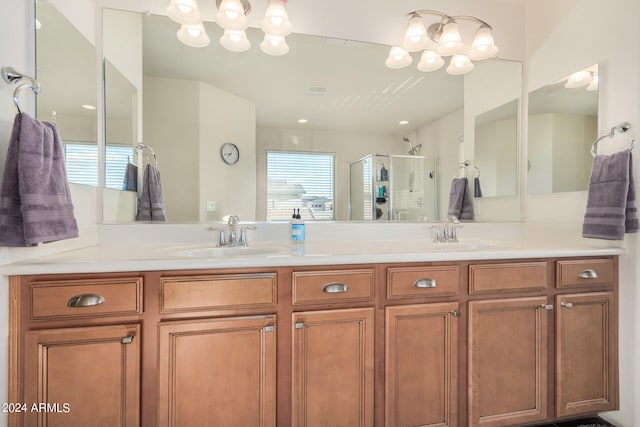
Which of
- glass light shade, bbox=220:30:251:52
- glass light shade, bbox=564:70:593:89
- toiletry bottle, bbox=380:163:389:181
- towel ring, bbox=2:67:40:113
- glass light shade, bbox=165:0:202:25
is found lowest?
toiletry bottle, bbox=380:163:389:181

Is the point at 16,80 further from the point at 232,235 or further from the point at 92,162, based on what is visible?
the point at 232,235

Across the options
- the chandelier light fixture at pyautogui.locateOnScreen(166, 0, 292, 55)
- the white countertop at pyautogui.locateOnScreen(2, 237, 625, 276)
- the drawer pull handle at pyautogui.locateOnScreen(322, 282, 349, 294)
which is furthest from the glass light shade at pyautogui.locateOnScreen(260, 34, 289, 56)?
the drawer pull handle at pyautogui.locateOnScreen(322, 282, 349, 294)

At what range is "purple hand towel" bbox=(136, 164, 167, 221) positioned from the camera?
1627 mm

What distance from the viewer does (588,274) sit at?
1485mm

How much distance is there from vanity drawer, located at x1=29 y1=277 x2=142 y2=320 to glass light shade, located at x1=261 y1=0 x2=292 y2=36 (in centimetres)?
137

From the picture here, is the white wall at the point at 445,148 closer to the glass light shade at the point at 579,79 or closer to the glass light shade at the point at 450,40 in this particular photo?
the glass light shade at the point at 450,40

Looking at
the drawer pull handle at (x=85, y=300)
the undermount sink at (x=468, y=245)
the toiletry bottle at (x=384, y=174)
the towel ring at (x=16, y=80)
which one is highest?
the towel ring at (x=16, y=80)

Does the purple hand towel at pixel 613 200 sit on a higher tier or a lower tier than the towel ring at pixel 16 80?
lower

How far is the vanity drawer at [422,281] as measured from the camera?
4.18 feet

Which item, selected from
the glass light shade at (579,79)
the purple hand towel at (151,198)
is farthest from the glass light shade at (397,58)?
the purple hand towel at (151,198)

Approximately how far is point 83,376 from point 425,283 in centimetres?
129

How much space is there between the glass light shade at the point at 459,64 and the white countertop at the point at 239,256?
1.10m

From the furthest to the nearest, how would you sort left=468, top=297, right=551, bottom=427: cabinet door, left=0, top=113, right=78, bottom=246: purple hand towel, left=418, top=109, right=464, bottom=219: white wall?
left=418, top=109, right=464, bottom=219: white wall < left=468, top=297, right=551, bottom=427: cabinet door < left=0, top=113, right=78, bottom=246: purple hand towel

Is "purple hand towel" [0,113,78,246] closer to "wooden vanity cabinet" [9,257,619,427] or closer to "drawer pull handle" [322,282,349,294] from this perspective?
"wooden vanity cabinet" [9,257,619,427]
